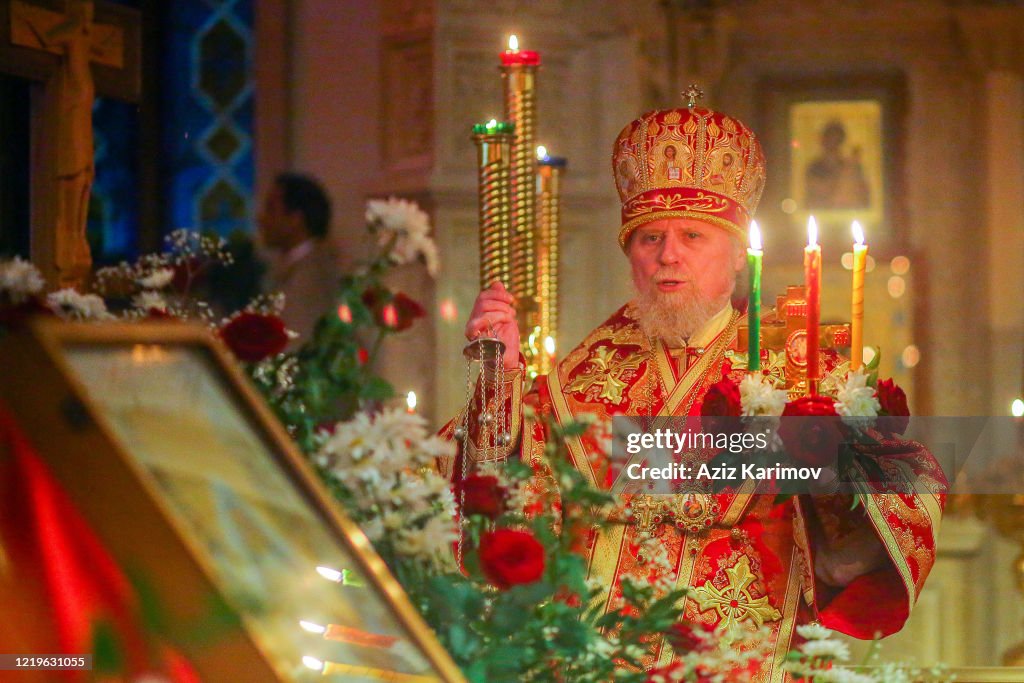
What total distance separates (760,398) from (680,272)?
1.06 m

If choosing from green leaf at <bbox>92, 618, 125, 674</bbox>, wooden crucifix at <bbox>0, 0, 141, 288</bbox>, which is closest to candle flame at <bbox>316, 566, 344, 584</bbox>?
green leaf at <bbox>92, 618, 125, 674</bbox>

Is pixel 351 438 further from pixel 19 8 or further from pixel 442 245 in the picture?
pixel 442 245

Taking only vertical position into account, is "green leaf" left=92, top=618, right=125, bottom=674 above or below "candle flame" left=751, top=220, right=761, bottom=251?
below

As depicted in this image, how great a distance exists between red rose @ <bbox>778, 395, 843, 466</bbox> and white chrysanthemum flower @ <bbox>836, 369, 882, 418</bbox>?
0.09m

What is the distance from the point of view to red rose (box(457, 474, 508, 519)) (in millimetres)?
1777

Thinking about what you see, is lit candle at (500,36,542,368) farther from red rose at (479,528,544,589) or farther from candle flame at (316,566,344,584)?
candle flame at (316,566,344,584)

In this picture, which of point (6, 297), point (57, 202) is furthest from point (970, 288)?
point (6, 297)

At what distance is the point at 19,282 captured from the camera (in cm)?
220

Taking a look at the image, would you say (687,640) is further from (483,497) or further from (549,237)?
(549,237)

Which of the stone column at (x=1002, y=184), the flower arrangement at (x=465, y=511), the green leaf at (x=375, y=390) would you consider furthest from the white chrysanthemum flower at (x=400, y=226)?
the stone column at (x=1002, y=184)

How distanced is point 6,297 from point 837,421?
109cm

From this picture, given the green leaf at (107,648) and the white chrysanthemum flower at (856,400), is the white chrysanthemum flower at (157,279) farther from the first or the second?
the green leaf at (107,648)

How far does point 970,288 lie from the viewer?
24.0 feet

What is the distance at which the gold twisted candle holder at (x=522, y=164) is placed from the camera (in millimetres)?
2887
